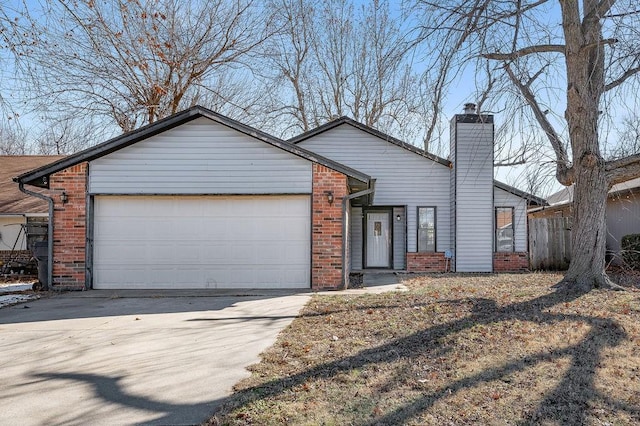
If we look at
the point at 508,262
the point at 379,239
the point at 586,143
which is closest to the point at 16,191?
the point at 379,239

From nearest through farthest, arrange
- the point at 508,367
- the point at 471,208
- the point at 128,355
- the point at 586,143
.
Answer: the point at 508,367
the point at 128,355
the point at 586,143
the point at 471,208

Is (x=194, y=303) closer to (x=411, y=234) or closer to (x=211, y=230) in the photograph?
(x=211, y=230)

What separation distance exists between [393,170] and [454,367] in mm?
11079

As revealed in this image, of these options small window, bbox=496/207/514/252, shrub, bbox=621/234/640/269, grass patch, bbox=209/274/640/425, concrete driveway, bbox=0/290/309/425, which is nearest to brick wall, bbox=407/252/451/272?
small window, bbox=496/207/514/252

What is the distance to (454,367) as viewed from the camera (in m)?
4.44

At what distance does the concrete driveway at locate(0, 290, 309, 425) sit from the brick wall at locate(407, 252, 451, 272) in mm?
6843

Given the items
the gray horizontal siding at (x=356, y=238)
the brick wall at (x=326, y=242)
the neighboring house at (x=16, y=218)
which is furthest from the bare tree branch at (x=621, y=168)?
the neighboring house at (x=16, y=218)

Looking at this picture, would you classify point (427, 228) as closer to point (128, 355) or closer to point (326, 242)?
point (326, 242)

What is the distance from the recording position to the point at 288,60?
24172 mm

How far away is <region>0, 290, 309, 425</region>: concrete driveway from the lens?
3664mm

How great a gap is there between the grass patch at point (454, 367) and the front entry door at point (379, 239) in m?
7.93

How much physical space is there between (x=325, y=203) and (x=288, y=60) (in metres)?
16.1

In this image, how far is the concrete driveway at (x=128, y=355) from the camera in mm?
3664

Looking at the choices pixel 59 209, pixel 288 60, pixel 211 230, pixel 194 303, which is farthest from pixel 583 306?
pixel 288 60
